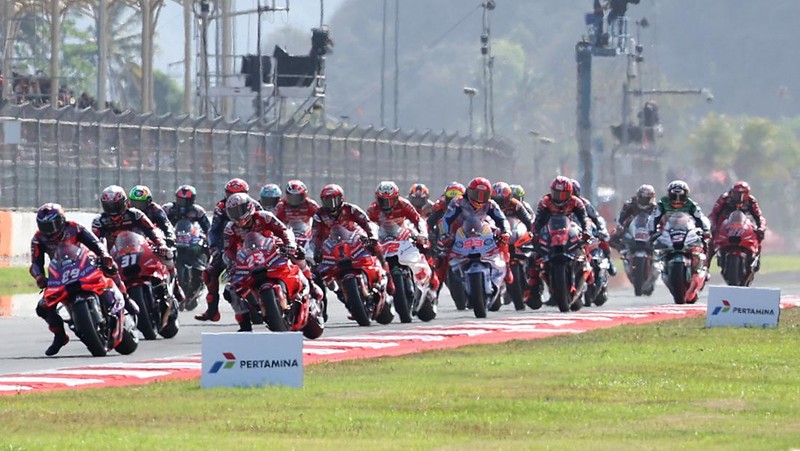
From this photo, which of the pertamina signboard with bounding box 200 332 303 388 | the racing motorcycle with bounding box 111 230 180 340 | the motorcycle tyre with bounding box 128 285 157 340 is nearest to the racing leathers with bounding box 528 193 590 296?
the racing motorcycle with bounding box 111 230 180 340

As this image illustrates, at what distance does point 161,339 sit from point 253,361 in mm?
8018

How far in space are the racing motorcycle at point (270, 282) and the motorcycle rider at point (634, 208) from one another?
514 inches

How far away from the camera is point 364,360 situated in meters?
19.5

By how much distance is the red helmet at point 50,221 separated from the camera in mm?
20547

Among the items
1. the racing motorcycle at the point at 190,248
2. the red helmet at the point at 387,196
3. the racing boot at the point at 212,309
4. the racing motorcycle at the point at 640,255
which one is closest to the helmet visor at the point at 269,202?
the racing motorcycle at the point at 190,248

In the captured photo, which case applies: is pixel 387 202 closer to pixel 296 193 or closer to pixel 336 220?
pixel 296 193

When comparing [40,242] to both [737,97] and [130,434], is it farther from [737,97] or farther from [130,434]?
[737,97]

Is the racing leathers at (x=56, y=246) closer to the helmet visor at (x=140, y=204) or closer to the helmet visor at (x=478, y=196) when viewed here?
the helmet visor at (x=140, y=204)

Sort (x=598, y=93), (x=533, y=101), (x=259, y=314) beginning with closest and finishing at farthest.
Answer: (x=259, y=314), (x=598, y=93), (x=533, y=101)

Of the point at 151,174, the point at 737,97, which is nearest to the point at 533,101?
the point at 737,97

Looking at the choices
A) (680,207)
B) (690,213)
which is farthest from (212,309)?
(690,213)

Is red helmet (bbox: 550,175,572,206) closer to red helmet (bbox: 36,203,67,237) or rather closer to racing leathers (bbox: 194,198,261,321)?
racing leathers (bbox: 194,198,261,321)

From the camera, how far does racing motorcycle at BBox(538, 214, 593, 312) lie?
95.9 feet

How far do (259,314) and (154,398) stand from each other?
23.4 ft
